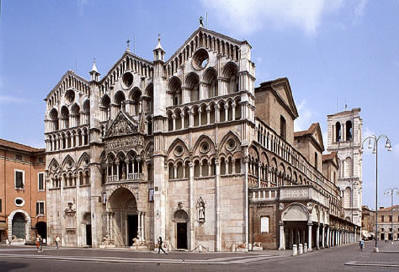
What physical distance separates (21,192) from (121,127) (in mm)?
21172

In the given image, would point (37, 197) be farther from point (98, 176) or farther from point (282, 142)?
point (282, 142)

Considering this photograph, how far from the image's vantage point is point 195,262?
2659cm

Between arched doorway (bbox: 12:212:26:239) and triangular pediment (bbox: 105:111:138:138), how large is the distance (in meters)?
20.3

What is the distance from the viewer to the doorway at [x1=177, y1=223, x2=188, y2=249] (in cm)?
4144

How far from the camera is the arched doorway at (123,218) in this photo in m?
46.1

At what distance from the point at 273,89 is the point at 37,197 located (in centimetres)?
3502

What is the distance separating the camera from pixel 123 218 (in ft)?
154

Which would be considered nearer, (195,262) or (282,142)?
(195,262)

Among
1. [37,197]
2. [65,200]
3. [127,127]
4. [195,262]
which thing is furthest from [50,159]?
[195,262]

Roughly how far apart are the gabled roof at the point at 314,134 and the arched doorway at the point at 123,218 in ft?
104

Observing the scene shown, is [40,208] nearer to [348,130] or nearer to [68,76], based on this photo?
[68,76]

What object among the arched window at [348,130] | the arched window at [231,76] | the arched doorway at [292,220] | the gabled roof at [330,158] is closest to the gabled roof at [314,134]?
the gabled roof at [330,158]

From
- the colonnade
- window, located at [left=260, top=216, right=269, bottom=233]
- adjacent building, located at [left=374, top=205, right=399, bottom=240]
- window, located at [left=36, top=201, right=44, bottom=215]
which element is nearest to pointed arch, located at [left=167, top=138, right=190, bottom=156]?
window, located at [left=260, top=216, right=269, bottom=233]

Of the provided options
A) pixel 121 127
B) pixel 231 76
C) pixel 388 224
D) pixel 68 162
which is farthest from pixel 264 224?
pixel 388 224
